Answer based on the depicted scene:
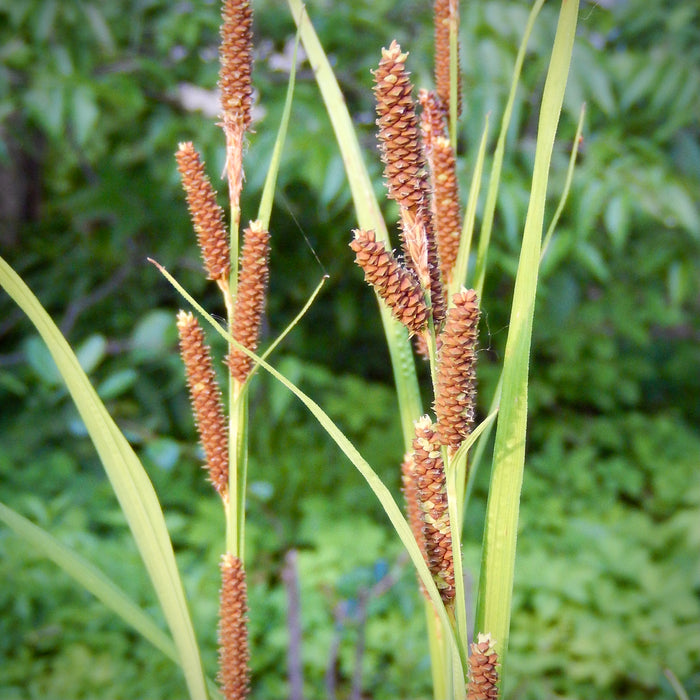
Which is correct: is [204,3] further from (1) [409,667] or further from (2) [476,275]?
(1) [409,667]

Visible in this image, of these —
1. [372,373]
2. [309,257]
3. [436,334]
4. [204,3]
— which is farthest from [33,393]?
[436,334]

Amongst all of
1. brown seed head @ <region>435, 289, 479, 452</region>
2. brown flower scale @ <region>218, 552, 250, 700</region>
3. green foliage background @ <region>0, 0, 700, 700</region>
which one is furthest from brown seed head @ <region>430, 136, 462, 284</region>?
green foliage background @ <region>0, 0, 700, 700</region>

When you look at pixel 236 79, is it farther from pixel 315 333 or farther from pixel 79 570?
pixel 315 333

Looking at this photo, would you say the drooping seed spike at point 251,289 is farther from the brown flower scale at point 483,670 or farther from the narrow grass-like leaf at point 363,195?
the brown flower scale at point 483,670

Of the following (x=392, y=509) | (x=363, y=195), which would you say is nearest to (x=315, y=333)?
(x=363, y=195)

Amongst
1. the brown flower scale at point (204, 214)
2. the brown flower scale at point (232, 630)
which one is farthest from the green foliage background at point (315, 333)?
the brown flower scale at point (204, 214)

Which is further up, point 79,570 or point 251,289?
point 251,289
